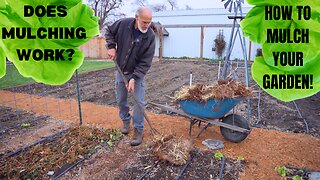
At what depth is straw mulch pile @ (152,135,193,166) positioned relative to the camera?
347 centimetres

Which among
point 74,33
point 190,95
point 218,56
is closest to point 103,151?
point 190,95

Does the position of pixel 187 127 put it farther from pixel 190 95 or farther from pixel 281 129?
pixel 281 129

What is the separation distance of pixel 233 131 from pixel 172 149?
1.06m

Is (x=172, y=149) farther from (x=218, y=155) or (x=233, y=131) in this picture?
(x=233, y=131)

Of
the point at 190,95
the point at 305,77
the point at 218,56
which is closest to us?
the point at 305,77

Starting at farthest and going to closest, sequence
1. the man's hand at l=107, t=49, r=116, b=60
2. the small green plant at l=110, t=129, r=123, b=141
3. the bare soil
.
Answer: the small green plant at l=110, t=129, r=123, b=141 < the man's hand at l=107, t=49, r=116, b=60 < the bare soil

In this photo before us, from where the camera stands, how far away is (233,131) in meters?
4.03

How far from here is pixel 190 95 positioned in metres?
3.95

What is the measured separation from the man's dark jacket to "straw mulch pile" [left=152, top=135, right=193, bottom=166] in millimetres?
997

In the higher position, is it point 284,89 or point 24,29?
point 24,29

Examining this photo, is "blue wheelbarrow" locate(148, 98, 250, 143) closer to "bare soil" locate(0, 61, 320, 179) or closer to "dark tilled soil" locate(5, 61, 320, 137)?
"bare soil" locate(0, 61, 320, 179)

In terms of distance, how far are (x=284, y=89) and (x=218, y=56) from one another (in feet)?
64.0

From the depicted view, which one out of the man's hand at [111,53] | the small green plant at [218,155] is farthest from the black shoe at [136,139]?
the man's hand at [111,53]

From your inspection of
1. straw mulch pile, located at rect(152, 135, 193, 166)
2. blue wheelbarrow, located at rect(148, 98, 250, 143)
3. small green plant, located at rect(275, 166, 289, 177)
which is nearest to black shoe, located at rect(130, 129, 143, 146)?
straw mulch pile, located at rect(152, 135, 193, 166)
